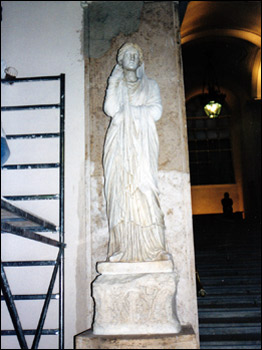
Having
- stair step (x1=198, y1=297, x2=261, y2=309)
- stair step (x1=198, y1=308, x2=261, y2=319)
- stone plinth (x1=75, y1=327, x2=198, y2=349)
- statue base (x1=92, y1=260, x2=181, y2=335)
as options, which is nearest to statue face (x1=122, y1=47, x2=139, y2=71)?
statue base (x1=92, y1=260, x2=181, y2=335)

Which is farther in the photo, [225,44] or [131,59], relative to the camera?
[225,44]

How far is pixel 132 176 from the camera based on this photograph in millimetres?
2793

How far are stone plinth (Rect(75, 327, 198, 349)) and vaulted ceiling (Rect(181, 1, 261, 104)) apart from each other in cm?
553

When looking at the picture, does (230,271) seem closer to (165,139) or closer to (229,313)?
(229,313)

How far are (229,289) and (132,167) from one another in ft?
9.72

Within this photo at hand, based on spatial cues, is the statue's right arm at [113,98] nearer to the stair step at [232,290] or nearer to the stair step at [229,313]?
the stair step at [229,313]

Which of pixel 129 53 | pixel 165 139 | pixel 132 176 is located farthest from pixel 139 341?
pixel 129 53

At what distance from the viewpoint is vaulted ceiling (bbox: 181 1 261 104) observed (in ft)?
23.0

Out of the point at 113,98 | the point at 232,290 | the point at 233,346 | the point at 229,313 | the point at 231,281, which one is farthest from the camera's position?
the point at 231,281

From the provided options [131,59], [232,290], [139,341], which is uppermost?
[131,59]

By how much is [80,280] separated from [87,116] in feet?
5.10

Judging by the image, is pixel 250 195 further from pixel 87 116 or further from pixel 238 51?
pixel 87 116

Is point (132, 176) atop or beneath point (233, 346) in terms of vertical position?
atop

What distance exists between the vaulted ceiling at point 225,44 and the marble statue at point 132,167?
382 cm
